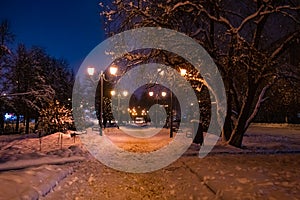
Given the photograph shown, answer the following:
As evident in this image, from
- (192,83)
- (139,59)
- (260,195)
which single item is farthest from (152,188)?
(192,83)

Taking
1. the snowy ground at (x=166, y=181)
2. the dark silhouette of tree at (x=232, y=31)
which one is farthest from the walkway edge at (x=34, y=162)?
the dark silhouette of tree at (x=232, y=31)

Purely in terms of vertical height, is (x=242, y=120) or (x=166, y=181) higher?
(x=242, y=120)

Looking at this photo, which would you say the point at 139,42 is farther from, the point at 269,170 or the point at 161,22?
the point at 269,170

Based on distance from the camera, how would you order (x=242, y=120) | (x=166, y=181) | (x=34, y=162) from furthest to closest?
1. (x=242, y=120)
2. (x=34, y=162)
3. (x=166, y=181)

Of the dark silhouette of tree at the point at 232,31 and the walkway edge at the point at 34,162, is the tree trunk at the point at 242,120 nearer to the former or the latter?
the dark silhouette of tree at the point at 232,31

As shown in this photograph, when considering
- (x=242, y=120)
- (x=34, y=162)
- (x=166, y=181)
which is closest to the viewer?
(x=166, y=181)

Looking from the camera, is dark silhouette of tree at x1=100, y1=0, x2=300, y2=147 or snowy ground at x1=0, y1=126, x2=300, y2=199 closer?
snowy ground at x1=0, y1=126, x2=300, y2=199

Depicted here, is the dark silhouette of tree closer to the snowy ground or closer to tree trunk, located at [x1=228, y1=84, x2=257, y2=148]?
tree trunk, located at [x1=228, y1=84, x2=257, y2=148]

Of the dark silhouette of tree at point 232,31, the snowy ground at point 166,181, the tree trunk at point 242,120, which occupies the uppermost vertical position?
the dark silhouette of tree at point 232,31

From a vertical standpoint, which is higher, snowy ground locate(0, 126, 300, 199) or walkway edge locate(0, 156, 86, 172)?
walkway edge locate(0, 156, 86, 172)

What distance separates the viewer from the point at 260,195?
7.24 metres

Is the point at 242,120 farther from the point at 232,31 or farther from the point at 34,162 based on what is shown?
the point at 34,162

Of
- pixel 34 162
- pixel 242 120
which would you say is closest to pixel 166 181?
pixel 34 162

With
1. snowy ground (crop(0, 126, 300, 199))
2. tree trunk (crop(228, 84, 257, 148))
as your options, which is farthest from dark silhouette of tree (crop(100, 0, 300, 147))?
snowy ground (crop(0, 126, 300, 199))
